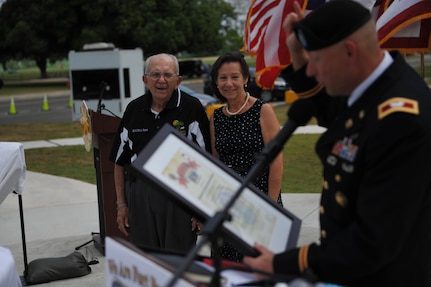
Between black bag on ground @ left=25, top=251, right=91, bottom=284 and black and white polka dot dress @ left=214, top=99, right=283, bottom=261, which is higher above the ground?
black and white polka dot dress @ left=214, top=99, right=283, bottom=261

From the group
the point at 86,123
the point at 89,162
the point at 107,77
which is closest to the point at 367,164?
the point at 86,123

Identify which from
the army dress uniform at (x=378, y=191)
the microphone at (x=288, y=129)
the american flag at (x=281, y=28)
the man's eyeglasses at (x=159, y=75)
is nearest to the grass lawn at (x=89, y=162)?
the american flag at (x=281, y=28)

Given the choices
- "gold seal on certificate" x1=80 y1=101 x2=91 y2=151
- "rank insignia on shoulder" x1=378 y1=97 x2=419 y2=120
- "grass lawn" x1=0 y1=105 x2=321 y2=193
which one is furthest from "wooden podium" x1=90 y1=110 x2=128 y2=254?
"rank insignia on shoulder" x1=378 y1=97 x2=419 y2=120

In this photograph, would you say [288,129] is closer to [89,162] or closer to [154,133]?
[154,133]

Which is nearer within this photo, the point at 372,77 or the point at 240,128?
the point at 372,77

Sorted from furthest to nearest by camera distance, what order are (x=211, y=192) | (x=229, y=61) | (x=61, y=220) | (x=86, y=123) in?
(x=61, y=220)
(x=86, y=123)
(x=229, y=61)
(x=211, y=192)

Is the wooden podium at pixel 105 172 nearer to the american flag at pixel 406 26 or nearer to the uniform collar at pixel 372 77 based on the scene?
the american flag at pixel 406 26

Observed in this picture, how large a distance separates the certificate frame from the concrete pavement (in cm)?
317

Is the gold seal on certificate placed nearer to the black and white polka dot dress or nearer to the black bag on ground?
the black bag on ground

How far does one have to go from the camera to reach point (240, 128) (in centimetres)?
398

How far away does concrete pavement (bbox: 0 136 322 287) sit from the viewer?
19.9 feet

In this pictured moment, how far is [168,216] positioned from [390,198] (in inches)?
94.1

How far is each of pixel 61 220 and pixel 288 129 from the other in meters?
5.94

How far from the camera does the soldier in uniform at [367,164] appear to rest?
179cm
